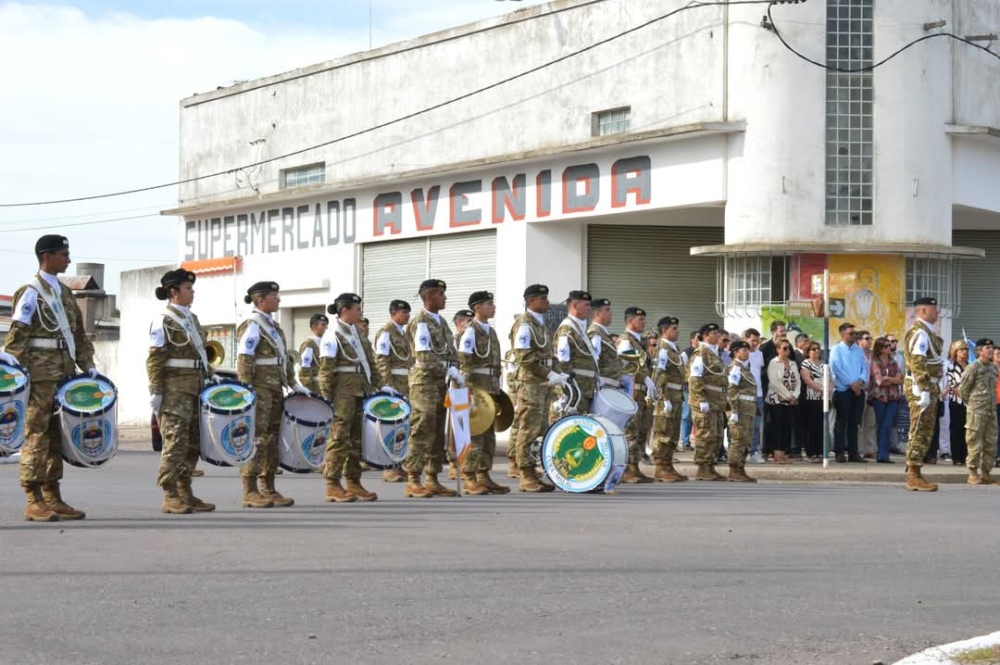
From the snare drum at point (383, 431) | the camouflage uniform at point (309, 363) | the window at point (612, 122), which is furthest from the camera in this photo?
the window at point (612, 122)

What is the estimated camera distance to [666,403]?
66.0ft

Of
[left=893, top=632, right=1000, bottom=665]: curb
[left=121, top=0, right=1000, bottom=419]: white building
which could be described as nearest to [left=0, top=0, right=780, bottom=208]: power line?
[left=121, top=0, right=1000, bottom=419]: white building

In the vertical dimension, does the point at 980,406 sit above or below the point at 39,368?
below

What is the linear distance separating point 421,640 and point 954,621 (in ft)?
9.19

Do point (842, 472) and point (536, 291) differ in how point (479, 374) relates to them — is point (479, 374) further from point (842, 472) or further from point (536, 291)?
point (842, 472)

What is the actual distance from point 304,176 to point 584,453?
73.6ft

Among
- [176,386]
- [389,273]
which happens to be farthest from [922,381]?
[389,273]

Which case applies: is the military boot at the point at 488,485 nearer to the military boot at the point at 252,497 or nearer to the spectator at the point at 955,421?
the military boot at the point at 252,497

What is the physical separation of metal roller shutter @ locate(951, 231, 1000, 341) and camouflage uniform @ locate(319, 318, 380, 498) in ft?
60.3

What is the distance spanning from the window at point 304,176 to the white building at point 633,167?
0.26 feet

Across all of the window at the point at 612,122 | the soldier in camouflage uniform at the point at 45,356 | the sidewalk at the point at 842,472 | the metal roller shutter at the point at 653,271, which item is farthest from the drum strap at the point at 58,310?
the metal roller shutter at the point at 653,271

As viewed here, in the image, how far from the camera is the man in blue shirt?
81.0 ft

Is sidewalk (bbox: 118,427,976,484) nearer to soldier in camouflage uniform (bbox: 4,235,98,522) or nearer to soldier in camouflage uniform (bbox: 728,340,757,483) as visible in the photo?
soldier in camouflage uniform (bbox: 728,340,757,483)

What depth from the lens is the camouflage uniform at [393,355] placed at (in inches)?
714
